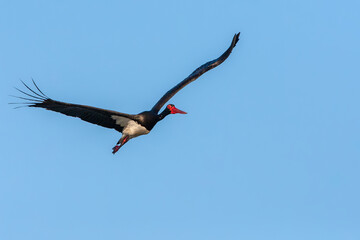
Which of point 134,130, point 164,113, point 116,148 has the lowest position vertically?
point 116,148

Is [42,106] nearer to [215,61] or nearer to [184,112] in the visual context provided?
[184,112]

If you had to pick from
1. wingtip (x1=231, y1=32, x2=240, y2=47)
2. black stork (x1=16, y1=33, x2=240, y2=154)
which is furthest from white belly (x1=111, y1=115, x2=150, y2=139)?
wingtip (x1=231, y1=32, x2=240, y2=47)

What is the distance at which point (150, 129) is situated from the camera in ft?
71.9

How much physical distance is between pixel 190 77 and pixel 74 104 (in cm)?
567

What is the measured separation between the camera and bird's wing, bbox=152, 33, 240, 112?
23516mm

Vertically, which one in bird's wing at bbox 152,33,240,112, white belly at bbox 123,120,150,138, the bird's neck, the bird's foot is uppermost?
bird's wing at bbox 152,33,240,112

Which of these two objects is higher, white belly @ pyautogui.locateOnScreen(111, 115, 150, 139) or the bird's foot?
white belly @ pyautogui.locateOnScreen(111, 115, 150, 139)

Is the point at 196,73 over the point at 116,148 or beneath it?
over

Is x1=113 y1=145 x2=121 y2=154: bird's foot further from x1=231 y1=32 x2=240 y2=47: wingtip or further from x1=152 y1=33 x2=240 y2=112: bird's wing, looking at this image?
x1=231 y1=32 x2=240 y2=47: wingtip

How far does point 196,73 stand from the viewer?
24.2m

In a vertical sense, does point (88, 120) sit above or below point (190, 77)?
below

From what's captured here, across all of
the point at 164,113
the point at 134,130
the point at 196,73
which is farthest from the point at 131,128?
the point at 196,73

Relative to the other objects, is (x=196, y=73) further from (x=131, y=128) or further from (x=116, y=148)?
(x=116, y=148)

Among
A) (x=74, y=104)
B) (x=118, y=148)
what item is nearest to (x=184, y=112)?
(x=118, y=148)
